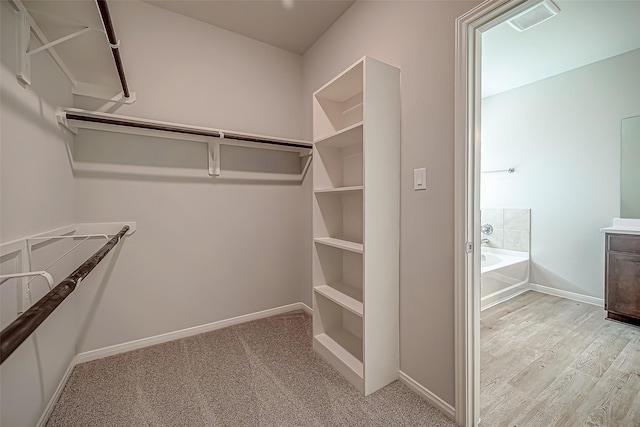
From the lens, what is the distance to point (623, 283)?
248cm

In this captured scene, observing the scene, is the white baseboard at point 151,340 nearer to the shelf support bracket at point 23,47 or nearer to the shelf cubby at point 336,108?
the shelf support bracket at point 23,47

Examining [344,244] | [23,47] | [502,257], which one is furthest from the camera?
[502,257]

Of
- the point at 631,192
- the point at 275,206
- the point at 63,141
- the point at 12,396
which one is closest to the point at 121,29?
the point at 63,141

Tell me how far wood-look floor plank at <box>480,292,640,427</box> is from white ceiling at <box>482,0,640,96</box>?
102 inches

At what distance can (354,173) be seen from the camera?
6.75 feet

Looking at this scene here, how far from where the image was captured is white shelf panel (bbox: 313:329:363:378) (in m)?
1.69

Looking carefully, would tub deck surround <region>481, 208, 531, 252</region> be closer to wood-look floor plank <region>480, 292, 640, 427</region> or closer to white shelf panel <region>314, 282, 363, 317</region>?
wood-look floor plank <region>480, 292, 640, 427</region>

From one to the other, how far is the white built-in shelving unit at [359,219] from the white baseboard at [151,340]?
2.25 ft

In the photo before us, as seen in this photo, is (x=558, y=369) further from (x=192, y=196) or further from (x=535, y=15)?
(x=192, y=196)

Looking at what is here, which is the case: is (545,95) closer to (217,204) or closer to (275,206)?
(275,206)

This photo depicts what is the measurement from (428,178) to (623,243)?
8.18 feet

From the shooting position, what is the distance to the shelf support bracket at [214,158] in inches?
87.4

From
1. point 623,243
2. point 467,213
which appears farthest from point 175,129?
point 623,243

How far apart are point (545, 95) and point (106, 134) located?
181 inches
